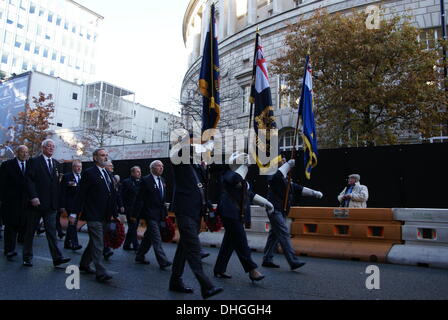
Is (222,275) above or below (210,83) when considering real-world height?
below

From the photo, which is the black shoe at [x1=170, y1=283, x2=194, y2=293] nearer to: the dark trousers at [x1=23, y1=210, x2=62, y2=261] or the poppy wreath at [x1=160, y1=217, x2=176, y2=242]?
the poppy wreath at [x1=160, y1=217, x2=176, y2=242]

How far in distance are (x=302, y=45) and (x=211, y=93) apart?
13.3m

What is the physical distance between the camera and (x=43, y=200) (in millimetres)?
6320

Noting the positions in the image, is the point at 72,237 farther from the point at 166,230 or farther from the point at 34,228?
the point at 166,230

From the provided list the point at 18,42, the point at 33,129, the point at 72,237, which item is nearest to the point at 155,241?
the point at 72,237

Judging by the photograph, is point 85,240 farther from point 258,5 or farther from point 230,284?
point 258,5

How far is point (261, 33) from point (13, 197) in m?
25.9

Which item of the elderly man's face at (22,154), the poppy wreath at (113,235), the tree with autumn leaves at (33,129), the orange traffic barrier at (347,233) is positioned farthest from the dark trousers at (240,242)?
the tree with autumn leaves at (33,129)

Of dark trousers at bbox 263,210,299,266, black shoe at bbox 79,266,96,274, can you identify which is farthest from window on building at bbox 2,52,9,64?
dark trousers at bbox 263,210,299,266

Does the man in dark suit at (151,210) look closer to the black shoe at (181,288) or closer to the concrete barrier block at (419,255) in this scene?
the black shoe at (181,288)

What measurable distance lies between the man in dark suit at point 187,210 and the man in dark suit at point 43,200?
2480 mm

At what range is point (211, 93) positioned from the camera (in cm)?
700
